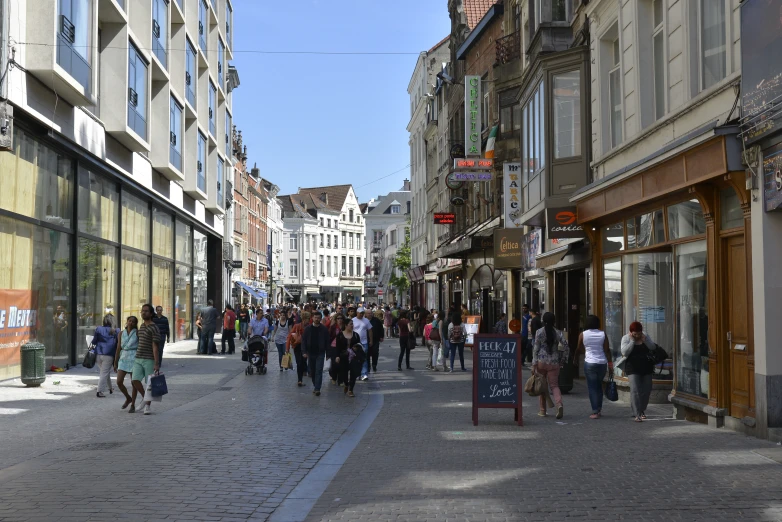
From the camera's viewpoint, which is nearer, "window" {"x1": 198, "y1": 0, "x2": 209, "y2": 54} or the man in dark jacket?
the man in dark jacket

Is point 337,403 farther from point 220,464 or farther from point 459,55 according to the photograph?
point 459,55

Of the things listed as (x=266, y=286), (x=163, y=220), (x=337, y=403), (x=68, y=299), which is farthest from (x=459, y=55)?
(x=266, y=286)

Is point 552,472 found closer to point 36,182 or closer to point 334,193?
point 36,182

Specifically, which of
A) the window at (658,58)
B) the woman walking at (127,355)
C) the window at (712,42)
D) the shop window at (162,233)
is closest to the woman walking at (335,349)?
the woman walking at (127,355)

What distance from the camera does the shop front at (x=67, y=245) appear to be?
59.6 feet

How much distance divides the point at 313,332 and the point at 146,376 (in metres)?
3.95

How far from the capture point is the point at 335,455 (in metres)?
9.56

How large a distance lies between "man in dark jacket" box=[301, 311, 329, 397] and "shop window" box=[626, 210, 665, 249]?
5784 mm

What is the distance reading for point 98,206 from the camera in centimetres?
2433

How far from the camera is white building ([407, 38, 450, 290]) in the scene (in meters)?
60.1

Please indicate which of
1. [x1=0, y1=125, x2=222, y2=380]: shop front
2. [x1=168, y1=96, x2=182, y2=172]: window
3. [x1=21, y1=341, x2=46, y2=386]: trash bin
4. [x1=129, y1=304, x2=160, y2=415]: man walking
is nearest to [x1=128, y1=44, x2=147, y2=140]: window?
[x1=0, y1=125, x2=222, y2=380]: shop front

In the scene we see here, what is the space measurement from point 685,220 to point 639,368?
2.28 metres

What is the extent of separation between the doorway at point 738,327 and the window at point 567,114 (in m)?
7.49

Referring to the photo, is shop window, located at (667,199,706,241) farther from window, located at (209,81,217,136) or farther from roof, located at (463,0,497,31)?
roof, located at (463,0,497,31)
